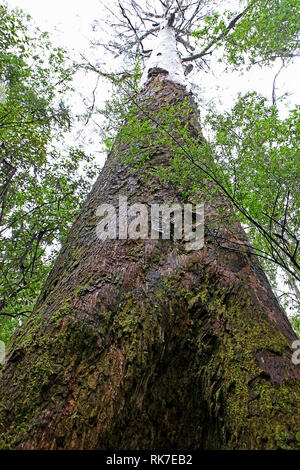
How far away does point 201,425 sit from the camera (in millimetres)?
→ 1308

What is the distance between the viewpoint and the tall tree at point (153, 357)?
1096 mm

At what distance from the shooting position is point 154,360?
4.43 feet

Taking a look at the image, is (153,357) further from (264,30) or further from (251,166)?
(264,30)

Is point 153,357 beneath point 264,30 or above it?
beneath

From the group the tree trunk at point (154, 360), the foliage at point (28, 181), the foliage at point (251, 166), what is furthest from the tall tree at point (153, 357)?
the foliage at point (28, 181)

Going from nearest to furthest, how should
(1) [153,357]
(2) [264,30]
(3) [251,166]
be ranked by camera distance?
(1) [153,357] → (3) [251,166] → (2) [264,30]

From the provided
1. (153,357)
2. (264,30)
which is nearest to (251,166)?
(153,357)

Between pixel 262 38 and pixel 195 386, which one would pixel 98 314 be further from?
pixel 262 38

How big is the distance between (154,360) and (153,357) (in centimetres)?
2

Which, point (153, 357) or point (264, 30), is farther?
point (264, 30)

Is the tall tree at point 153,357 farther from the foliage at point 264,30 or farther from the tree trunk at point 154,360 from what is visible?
the foliage at point 264,30

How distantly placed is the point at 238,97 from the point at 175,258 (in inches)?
67.9
